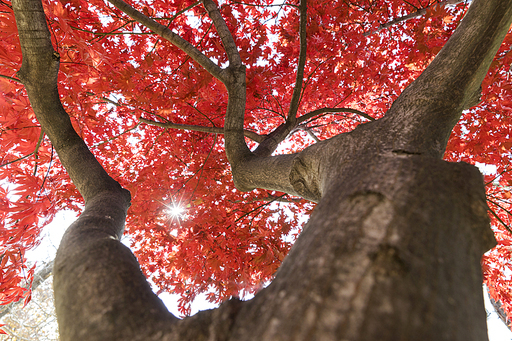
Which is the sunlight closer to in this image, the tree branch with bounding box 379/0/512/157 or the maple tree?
the maple tree

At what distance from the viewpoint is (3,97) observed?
2.12 metres

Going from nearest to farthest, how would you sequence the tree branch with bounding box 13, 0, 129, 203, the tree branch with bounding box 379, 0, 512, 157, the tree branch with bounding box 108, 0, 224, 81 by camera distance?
the tree branch with bounding box 379, 0, 512, 157 → the tree branch with bounding box 13, 0, 129, 203 → the tree branch with bounding box 108, 0, 224, 81

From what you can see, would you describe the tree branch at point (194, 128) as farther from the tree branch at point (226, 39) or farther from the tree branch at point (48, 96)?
the tree branch at point (48, 96)

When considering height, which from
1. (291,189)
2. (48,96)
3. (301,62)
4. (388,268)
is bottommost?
(388,268)

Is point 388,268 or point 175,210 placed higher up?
point 175,210

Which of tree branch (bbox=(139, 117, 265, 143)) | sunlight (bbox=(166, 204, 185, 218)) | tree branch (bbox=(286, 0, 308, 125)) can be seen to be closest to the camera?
tree branch (bbox=(286, 0, 308, 125))

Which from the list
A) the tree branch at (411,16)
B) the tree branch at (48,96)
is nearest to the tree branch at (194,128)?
the tree branch at (48,96)

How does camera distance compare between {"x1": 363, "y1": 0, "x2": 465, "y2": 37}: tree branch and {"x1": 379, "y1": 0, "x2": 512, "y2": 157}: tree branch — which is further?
{"x1": 363, "y1": 0, "x2": 465, "y2": 37}: tree branch

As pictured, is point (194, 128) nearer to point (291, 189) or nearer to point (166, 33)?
point (166, 33)

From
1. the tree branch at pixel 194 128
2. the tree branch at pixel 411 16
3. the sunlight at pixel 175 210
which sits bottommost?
the sunlight at pixel 175 210

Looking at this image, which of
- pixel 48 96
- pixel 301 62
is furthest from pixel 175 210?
pixel 301 62

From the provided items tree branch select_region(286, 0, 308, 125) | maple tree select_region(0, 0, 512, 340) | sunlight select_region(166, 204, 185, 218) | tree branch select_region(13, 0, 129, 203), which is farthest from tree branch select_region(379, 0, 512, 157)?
sunlight select_region(166, 204, 185, 218)

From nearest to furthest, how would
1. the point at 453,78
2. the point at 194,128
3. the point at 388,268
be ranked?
1. the point at 388,268
2. the point at 453,78
3. the point at 194,128

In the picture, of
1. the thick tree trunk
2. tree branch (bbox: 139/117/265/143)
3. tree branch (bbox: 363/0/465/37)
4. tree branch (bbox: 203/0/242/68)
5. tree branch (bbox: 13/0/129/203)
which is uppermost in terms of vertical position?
tree branch (bbox: 363/0/465/37)
